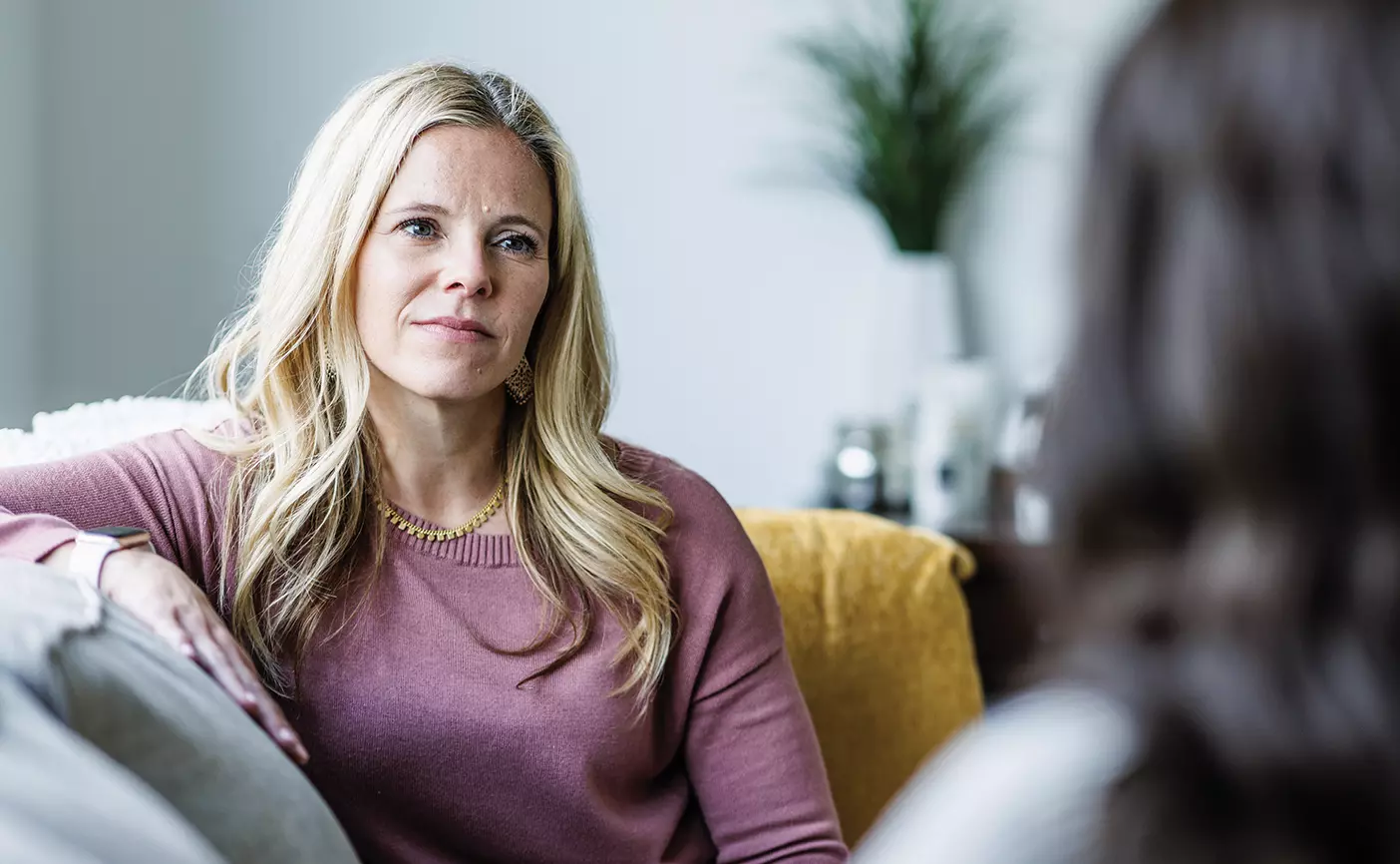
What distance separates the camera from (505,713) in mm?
1374

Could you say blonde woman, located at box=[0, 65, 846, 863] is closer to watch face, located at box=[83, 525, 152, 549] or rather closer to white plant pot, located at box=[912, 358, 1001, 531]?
watch face, located at box=[83, 525, 152, 549]

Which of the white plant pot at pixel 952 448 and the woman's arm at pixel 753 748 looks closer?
the woman's arm at pixel 753 748

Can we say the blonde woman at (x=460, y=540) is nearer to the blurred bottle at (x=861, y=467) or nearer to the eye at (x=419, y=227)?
the eye at (x=419, y=227)

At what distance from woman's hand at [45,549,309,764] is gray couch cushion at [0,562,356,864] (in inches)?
2.9

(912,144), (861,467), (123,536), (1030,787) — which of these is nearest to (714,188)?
(912,144)

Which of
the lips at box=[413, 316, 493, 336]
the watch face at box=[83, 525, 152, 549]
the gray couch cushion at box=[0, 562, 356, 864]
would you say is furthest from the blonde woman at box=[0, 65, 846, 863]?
the gray couch cushion at box=[0, 562, 356, 864]

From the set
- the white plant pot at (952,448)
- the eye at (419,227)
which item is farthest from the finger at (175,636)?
the white plant pot at (952,448)

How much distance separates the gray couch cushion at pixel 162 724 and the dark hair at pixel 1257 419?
0.56m

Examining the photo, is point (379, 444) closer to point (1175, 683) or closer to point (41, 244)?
point (1175, 683)

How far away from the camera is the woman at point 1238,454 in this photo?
508 millimetres

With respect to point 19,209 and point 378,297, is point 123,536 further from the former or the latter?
point 19,209

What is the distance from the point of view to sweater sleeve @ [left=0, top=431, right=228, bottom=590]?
129 cm

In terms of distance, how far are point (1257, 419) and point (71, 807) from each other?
0.61 m

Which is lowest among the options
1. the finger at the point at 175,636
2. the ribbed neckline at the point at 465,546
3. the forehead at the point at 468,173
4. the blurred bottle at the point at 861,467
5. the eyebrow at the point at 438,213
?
the blurred bottle at the point at 861,467
